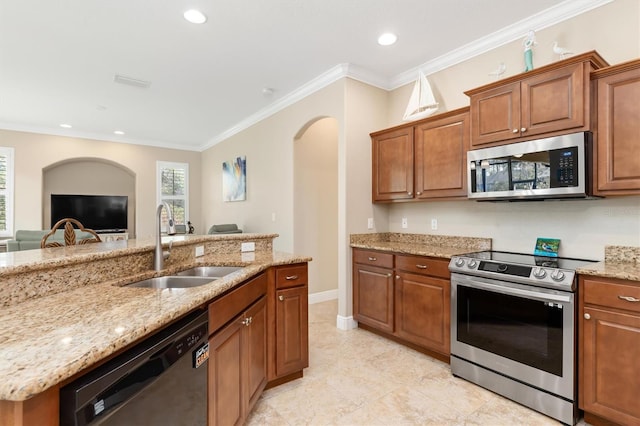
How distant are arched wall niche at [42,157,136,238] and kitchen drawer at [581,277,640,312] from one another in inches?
299

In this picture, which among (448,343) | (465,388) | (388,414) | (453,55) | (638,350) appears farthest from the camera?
(453,55)

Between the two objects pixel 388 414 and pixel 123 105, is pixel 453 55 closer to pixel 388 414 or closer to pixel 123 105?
pixel 388 414

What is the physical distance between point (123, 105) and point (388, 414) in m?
5.15

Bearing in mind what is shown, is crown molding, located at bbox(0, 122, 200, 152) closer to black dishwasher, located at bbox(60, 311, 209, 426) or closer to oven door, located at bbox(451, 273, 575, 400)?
black dishwasher, located at bbox(60, 311, 209, 426)

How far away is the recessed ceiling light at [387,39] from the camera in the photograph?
2894 millimetres

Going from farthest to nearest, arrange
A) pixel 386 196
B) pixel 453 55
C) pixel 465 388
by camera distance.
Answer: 1. pixel 386 196
2. pixel 453 55
3. pixel 465 388

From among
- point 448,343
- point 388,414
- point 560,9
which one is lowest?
point 388,414

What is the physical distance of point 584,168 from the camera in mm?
2086

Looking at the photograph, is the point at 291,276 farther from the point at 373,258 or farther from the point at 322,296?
the point at 322,296

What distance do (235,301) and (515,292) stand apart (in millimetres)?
1787

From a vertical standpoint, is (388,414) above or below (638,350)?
below

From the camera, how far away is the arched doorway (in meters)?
4.42

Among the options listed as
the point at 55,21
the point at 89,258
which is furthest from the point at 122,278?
the point at 55,21

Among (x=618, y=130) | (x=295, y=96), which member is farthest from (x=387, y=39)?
(x=618, y=130)
